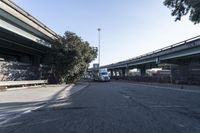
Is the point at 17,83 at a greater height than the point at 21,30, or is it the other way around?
the point at 21,30

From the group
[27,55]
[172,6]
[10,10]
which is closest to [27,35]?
[10,10]

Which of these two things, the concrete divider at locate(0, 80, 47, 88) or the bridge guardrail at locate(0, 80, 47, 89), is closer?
the bridge guardrail at locate(0, 80, 47, 89)

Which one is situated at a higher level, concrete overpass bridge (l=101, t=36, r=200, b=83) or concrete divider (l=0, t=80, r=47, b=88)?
concrete overpass bridge (l=101, t=36, r=200, b=83)

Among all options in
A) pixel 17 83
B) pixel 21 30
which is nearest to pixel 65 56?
pixel 17 83

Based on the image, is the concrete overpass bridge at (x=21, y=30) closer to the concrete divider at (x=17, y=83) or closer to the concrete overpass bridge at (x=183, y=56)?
the concrete divider at (x=17, y=83)

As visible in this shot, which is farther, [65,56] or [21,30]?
[65,56]

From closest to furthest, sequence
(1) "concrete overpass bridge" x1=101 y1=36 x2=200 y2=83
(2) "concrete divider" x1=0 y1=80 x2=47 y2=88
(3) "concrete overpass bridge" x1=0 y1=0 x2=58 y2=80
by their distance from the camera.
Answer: (3) "concrete overpass bridge" x1=0 y1=0 x2=58 y2=80 < (2) "concrete divider" x1=0 y1=80 x2=47 y2=88 < (1) "concrete overpass bridge" x1=101 y1=36 x2=200 y2=83

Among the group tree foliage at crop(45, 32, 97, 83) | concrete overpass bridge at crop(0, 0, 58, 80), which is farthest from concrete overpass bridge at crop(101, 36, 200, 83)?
concrete overpass bridge at crop(0, 0, 58, 80)

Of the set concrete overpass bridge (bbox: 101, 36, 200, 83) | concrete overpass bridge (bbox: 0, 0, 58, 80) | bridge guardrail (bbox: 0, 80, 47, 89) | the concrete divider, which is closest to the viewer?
concrete overpass bridge (bbox: 0, 0, 58, 80)

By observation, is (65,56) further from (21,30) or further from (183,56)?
(183,56)

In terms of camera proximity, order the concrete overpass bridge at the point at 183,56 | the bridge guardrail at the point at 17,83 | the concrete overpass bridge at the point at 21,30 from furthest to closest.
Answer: the concrete overpass bridge at the point at 183,56, the bridge guardrail at the point at 17,83, the concrete overpass bridge at the point at 21,30

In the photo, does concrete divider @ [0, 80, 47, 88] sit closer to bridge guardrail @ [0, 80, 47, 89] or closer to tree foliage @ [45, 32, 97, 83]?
bridge guardrail @ [0, 80, 47, 89]

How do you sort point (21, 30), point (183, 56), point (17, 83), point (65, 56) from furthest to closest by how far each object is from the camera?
point (183, 56) < point (65, 56) < point (17, 83) < point (21, 30)

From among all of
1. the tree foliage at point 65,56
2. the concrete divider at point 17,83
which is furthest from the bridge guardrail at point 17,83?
the tree foliage at point 65,56
